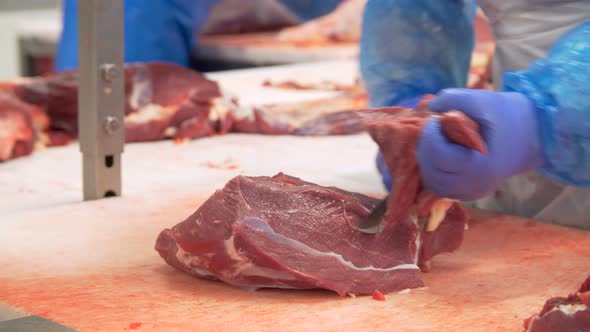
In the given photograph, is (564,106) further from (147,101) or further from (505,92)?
(147,101)

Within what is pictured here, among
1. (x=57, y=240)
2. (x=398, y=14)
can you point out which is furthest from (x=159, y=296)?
(x=398, y=14)

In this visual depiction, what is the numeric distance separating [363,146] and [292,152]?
0.30m

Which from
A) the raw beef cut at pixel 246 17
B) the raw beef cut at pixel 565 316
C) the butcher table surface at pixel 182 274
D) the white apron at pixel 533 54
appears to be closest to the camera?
the raw beef cut at pixel 565 316

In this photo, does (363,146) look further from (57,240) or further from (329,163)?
(57,240)

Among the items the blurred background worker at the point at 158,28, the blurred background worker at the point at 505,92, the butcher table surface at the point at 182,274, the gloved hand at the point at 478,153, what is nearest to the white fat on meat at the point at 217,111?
the butcher table surface at the point at 182,274

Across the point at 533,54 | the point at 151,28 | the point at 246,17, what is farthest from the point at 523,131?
the point at 246,17

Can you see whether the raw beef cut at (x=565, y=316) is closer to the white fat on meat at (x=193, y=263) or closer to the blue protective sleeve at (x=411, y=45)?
the white fat on meat at (x=193, y=263)

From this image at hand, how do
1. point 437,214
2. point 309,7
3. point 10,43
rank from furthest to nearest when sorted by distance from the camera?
1. point 10,43
2. point 309,7
3. point 437,214

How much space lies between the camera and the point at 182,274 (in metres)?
2.09

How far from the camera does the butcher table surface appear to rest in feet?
6.05

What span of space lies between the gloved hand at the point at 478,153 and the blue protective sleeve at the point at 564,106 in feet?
0.11

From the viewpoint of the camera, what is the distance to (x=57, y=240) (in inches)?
93.0

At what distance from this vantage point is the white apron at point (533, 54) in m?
2.59

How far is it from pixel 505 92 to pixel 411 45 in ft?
3.27
